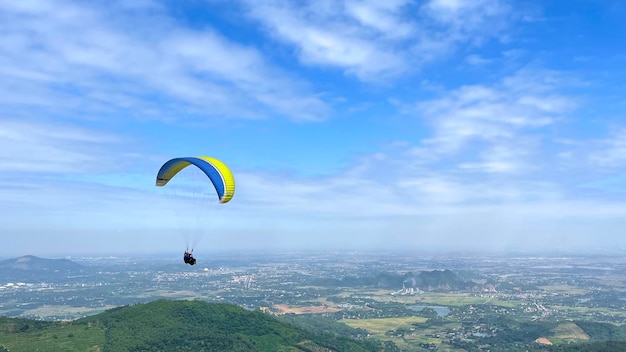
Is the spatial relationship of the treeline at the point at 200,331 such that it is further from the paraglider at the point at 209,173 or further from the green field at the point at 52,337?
the paraglider at the point at 209,173

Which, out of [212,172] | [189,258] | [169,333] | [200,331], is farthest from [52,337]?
[212,172]

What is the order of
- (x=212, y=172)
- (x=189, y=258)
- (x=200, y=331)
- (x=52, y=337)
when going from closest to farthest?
(x=212, y=172)
(x=189, y=258)
(x=52, y=337)
(x=200, y=331)

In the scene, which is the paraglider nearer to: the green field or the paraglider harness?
the paraglider harness

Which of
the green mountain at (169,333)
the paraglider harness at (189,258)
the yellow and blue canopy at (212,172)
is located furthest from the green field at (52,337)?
the yellow and blue canopy at (212,172)

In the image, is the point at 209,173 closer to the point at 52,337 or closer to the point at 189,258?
the point at 189,258

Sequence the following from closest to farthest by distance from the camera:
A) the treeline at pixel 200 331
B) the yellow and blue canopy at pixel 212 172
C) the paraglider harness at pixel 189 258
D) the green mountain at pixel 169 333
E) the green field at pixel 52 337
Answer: the yellow and blue canopy at pixel 212 172, the paraglider harness at pixel 189 258, the green field at pixel 52 337, the green mountain at pixel 169 333, the treeline at pixel 200 331

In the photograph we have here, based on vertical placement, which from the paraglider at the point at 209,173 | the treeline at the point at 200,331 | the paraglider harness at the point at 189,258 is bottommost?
the treeline at the point at 200,331

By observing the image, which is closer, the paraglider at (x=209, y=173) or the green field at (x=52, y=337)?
the paraglider at (x=209, y=173)

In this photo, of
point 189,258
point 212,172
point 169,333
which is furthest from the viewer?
point 169,333
